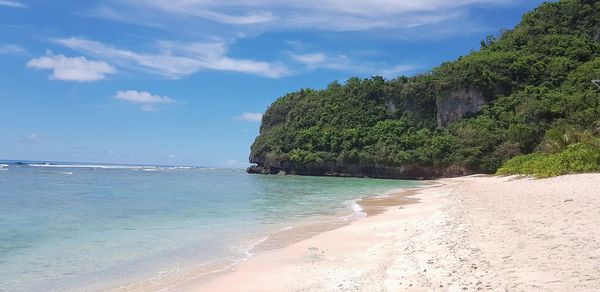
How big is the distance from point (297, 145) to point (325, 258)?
77463mm

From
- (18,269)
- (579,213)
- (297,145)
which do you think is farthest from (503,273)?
(297,145)

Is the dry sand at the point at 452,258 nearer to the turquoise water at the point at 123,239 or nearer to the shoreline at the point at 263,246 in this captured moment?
the shoreline at the point at 263,246

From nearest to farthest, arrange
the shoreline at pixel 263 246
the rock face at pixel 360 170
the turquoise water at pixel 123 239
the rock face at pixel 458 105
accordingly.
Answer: the shoreline at pixel 263 246, the turquoise water at pixel 123 239, the rock face at pixel 360 170, the rock face at pixel 458 105

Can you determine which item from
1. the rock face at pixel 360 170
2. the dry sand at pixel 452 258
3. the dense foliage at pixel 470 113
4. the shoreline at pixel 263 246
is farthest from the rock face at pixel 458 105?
A: the dry sand at pixel 452 258

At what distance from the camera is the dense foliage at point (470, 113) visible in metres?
64.1

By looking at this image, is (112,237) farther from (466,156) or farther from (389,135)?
(389,135)

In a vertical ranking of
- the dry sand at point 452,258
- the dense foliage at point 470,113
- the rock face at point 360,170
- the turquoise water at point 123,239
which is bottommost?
the turquoise water at point 123,239

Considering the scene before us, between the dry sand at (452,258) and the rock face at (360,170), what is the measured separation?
191ft

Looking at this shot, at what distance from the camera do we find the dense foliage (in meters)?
64.1

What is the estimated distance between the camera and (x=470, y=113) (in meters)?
76.2

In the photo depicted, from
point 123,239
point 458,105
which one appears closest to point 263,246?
point 123,239

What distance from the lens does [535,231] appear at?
8.09m

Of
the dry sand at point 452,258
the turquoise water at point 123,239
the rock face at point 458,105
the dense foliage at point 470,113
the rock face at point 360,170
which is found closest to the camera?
the dry sand at point 452,258

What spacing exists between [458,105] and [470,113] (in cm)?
243
